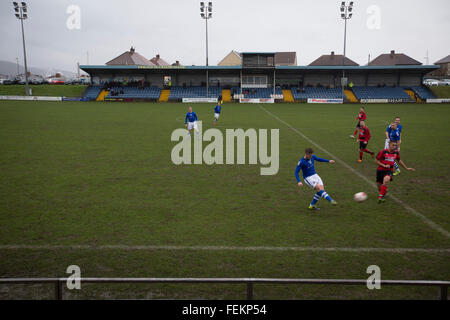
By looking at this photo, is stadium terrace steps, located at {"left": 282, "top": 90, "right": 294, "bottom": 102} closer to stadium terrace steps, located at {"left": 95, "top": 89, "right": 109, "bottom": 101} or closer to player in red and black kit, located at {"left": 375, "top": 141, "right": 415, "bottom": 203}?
stadium terrace steps, located at {"left": 95, "top": 89, "right": 109, "bottom": 101}

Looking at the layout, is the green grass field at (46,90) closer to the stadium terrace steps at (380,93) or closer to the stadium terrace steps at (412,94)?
the stadium terrace steps at (380,93)

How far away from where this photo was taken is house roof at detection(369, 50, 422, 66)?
82812 millimetres

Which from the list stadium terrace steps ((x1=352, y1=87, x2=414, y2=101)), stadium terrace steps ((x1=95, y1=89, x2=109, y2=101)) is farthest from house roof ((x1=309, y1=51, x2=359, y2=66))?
stadium terrace steps ((x1=95, y1=89, x2=109, y2=101))

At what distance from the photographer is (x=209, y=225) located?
24.9ft

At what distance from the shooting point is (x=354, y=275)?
5.66 metres

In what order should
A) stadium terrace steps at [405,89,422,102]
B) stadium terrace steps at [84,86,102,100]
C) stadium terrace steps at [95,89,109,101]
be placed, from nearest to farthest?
stadium terrace steps at [405,89,422,102] → stadium terrace steps at [95,89,109,101] → stadium terrace steps at [84,86,102,100]

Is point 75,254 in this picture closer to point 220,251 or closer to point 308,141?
point 220,251

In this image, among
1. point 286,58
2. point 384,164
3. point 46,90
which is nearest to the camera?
point 384,164

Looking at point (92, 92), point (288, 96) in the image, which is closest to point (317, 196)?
point (288, 96)

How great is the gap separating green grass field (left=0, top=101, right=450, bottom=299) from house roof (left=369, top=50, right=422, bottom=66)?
81.2 metres

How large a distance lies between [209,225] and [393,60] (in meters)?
92.6

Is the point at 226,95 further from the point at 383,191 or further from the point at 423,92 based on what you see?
the point at 383,191

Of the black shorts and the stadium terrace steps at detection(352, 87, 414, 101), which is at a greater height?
the stadium terrace steps at detection(352, 87, 414, 101)
